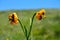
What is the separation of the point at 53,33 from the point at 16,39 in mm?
12369

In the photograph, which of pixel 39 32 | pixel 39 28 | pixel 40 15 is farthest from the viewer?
pixel 39 28

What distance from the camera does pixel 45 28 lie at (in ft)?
68.2

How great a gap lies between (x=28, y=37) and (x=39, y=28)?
1793 cm

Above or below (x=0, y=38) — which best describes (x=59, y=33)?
below

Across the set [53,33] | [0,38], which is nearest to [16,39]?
[0,38]

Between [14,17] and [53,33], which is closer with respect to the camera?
[14,17]

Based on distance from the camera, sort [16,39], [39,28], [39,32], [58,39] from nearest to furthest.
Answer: [16,39]
[58,39]
[39,32]
[39,28]

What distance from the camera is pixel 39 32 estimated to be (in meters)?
20.6

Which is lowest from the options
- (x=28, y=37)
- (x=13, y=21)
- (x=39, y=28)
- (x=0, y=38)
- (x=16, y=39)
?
(x=39, y=28)

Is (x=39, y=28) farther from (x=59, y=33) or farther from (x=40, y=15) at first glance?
(x=40, y=15)

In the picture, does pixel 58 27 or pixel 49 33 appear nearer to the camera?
pixel 49 33

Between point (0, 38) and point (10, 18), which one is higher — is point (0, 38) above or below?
below

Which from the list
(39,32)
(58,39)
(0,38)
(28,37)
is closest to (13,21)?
(28,37)

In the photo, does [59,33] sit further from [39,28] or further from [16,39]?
[16,39]
